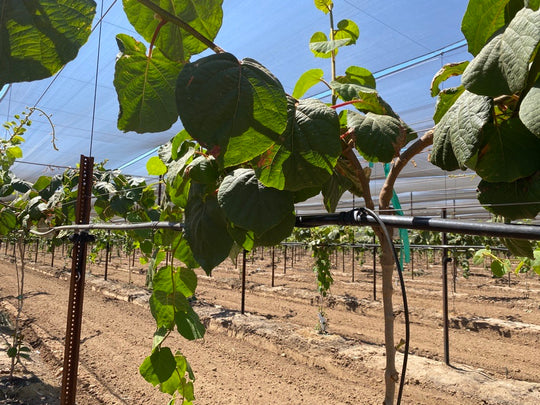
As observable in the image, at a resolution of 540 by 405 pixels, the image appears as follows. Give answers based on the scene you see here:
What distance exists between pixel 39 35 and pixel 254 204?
316mm

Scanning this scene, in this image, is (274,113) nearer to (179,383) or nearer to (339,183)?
(339,183)

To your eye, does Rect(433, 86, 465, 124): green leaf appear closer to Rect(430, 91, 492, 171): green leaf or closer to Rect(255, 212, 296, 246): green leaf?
Rect(430, 91, 492, 171): green leaf

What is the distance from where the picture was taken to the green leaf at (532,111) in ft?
1.25

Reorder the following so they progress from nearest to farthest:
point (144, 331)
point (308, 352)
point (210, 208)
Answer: point (210, 208) < point (308, 352) < point (144, 331)

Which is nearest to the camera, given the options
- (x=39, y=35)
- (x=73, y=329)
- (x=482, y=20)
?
(x=39, y=35)

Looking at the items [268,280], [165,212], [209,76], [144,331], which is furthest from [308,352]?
[268,280]

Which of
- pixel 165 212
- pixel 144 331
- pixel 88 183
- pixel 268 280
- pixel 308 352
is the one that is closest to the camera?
pixel 165 212

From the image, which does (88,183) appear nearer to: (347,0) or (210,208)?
(210,208)

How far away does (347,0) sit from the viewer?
13.4 feet

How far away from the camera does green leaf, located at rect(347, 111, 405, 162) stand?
1.77 ft

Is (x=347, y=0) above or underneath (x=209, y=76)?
above

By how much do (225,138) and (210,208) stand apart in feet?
1.09

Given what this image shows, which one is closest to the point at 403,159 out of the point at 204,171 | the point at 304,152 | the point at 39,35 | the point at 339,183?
the point at 339,183

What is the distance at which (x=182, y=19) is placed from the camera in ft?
1.62
